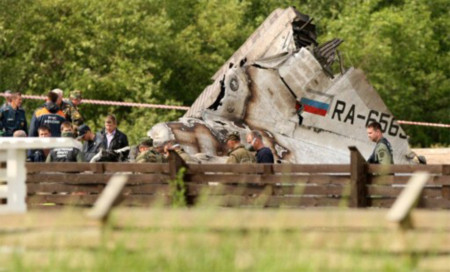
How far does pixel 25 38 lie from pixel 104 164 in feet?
83.8

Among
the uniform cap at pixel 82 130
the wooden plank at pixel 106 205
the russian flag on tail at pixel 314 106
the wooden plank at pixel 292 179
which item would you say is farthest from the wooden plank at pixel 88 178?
the wooden plank at pixel 106 205

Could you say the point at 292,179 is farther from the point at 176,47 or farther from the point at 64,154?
the point at 176,47

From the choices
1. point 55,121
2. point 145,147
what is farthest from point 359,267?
point 55,121

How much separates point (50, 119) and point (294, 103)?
337cm

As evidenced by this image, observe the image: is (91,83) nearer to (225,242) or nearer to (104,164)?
(104,164)

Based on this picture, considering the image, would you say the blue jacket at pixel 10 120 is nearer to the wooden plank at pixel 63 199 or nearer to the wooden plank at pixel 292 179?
the wooden plank at pixel 63 199

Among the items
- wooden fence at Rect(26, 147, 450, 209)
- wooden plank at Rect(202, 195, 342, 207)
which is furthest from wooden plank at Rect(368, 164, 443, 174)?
wooden plank at Rect(202, 195, 342, 207)

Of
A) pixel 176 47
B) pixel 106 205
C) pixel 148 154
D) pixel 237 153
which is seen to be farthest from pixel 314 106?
pixel 176 47

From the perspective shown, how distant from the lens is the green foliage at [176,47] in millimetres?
40688

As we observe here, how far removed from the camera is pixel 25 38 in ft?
135

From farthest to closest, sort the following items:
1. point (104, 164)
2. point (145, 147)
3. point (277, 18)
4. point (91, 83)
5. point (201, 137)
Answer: point (91, 83), point (277, 18), point (201, 137), point (145, 147), point (104, 164)

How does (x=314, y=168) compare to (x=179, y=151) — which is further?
(x=179, y=151)

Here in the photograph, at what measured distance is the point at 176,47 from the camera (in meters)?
45.5

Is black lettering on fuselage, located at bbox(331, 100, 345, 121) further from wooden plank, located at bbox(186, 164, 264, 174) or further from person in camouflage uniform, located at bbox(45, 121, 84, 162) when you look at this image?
wooden plank, located at bbox(186, 164, 264, 174)
